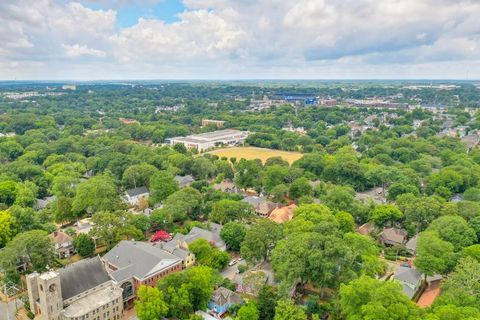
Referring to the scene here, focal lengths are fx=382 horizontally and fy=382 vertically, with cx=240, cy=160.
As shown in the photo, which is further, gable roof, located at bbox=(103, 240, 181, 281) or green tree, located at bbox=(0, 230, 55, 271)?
green tree, located at bbox=(0, 230, 55, 271)

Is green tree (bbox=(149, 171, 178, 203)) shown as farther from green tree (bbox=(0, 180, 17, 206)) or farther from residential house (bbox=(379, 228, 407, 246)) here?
residential house (bbox=(379, 228, 407, 246))

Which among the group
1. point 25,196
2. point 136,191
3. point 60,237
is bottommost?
point 136,191

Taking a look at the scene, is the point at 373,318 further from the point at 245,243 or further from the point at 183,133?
the point at 183,133

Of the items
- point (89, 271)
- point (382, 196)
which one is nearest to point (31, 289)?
point (89, 271)

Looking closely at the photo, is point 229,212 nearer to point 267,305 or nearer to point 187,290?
point 187,290

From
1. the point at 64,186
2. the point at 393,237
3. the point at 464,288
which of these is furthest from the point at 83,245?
the point at 464,288

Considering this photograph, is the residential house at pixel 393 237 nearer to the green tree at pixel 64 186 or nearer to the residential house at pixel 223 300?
the residential house at pixel 223 300

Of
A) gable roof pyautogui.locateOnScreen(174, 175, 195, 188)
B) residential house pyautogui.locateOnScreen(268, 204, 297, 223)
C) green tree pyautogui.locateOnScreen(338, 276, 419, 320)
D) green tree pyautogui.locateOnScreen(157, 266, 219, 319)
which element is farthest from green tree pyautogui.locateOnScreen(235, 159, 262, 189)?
green tree pyautogui.locateOnScreen(338, 276, 419, 320)
